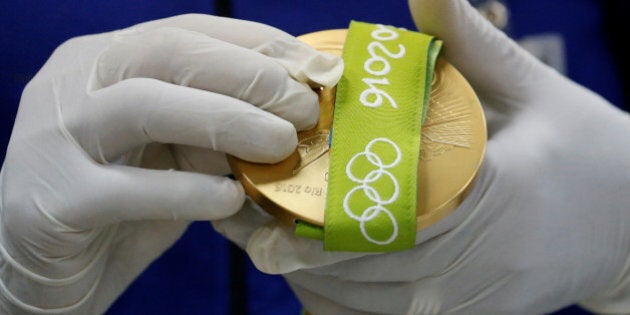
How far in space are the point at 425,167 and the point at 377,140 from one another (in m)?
0.06

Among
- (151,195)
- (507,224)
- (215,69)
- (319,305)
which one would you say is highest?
(215,69)

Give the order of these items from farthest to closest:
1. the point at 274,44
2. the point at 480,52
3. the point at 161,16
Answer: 1. the point at 161,16
2. the point at 480,52
3. the point at 274,44

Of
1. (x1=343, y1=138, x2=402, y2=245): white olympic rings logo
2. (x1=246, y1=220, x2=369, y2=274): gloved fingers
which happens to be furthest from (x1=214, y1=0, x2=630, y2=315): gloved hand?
(x1=343, y1=138, x2=402, y2=245): white olympic rings logo

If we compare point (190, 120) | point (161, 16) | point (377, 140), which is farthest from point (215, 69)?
point (161, 16)

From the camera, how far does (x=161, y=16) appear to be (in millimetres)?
969

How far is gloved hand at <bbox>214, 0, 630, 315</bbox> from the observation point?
75cm

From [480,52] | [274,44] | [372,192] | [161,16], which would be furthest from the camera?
[161,16]

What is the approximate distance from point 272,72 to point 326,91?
0.27 ft

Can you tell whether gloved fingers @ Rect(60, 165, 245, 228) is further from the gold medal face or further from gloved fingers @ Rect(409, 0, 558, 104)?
gloved fingers @ Rect(409, 0, 558, 104)

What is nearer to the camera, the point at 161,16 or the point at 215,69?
the point at 215,69

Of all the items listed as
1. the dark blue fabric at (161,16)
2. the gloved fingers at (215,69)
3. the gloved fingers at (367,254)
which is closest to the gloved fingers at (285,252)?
the gloved fingers at (367,254)

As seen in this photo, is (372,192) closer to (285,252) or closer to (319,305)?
(285,252)

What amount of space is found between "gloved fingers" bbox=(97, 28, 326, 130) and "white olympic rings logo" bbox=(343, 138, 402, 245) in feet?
0.30

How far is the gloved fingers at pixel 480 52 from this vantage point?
77 cm
